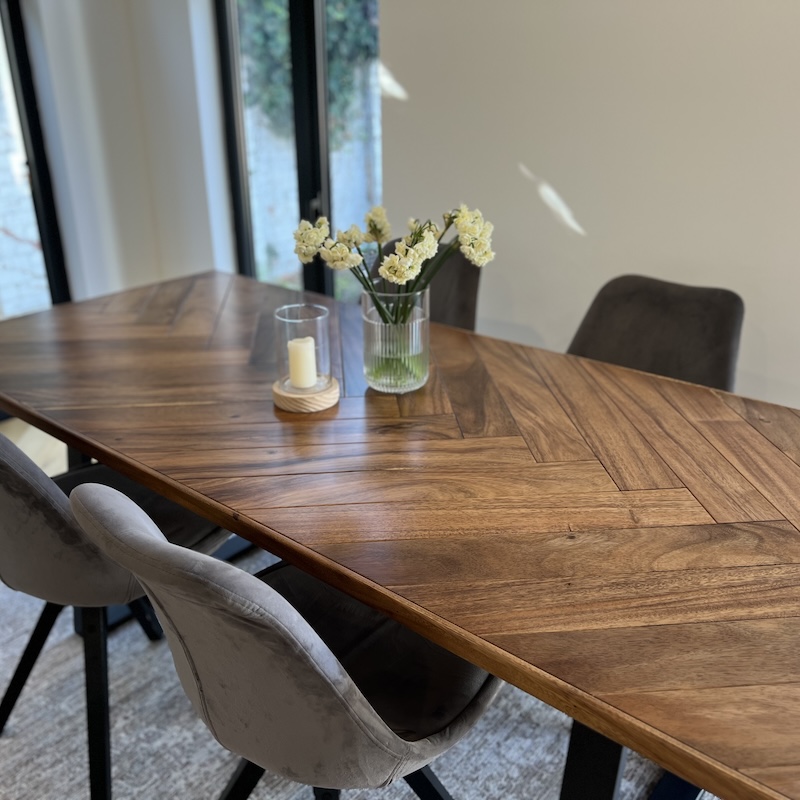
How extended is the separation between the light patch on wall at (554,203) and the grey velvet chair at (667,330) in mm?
487

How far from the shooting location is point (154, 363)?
1.79 metres

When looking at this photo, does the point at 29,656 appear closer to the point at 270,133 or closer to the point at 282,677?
the point at 282,677

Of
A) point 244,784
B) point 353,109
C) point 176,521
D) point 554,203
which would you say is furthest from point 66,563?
point 353,109

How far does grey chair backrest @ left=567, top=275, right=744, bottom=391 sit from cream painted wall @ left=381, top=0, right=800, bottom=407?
14.4 inches

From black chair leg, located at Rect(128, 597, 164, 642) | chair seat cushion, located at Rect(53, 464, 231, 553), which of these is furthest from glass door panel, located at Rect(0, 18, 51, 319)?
chair seat cushion, located at Rect(53, 464, 231, 553)

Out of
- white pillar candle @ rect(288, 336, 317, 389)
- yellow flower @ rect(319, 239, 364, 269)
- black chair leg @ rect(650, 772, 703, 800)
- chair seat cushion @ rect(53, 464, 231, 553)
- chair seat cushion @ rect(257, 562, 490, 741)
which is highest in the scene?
yellow flower @ rect(319, 239, 364, 269)

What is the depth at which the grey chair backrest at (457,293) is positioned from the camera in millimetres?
2258

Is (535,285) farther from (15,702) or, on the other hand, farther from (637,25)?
(15,702)

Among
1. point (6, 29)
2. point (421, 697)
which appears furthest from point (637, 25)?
point (6, 29)

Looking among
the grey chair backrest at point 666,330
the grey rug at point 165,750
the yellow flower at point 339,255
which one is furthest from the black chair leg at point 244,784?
the grey chair backrest at point 666,330

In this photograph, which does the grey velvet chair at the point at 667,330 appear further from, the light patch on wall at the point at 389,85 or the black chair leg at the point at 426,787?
the light patch on wall at the point at 389,85

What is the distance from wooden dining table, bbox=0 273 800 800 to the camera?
829mm

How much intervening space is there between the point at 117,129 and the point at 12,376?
7.33 feet

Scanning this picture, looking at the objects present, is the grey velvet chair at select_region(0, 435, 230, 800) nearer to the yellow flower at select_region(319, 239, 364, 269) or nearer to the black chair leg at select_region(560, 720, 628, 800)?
the yellow flower at select_region(319, 239, 364, 269)
